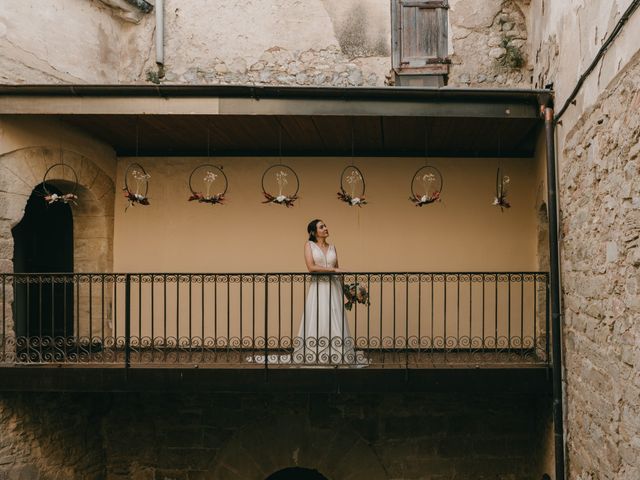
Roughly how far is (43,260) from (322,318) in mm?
3769

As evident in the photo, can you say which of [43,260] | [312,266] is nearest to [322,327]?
[312,266]

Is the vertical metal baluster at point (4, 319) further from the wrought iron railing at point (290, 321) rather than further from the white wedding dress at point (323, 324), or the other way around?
the white wedding dress at point (323, 324)

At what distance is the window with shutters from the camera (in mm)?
7977

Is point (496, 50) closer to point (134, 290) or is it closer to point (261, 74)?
point (261, 74)

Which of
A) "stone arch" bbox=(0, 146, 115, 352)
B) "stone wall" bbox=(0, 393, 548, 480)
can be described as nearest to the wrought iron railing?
"stone arch" bbox=(0, 146, 115, 352)

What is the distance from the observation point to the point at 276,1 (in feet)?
29.1

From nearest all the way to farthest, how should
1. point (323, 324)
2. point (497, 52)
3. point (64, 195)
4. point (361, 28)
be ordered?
point (323, 324) < point (64, 195) < point (497, 52) < point (361, 28)

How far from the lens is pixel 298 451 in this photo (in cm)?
770

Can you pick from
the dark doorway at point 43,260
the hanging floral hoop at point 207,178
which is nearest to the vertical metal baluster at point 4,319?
the dark doorway at point 43,260

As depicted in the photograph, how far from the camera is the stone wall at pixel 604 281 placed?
3875 mm

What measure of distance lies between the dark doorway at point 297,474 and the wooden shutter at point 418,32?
5.65 meters

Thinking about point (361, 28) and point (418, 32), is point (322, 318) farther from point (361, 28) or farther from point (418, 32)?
point (361, 28)

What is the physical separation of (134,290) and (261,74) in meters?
3.62

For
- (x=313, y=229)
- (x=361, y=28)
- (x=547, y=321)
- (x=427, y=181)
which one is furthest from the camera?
(x=361, y=28)
